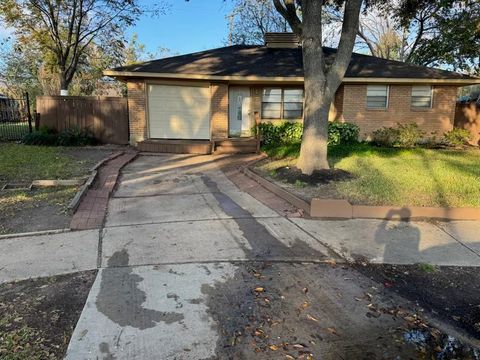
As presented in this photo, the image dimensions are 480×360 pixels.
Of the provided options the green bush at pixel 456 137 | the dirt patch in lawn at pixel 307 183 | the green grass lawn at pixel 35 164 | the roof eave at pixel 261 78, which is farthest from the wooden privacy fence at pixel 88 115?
the green bush at pixel 456 137

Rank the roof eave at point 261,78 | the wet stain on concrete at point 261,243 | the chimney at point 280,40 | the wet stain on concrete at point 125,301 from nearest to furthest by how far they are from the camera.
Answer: the wet stain on concrete at point 125,301 → the wet stain on concrete at point 261,243 → the roof eave at point 261,78 → the chimney at point 280,40

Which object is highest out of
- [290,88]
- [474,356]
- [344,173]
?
[290,88]

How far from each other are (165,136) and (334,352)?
12865 millimetres

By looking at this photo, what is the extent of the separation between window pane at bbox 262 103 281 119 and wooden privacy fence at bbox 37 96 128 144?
5537 mm

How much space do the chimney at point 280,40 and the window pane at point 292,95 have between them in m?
3.71

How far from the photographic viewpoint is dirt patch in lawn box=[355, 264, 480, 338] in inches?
131

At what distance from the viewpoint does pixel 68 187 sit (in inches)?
291

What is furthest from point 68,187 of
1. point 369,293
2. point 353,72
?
point 353,72

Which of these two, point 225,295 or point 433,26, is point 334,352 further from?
point 433,26

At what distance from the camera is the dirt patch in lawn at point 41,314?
8.87ft

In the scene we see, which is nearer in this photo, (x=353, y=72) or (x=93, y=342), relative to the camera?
(x=93, y=342)

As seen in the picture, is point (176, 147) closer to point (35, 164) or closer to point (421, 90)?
point (35, 164)

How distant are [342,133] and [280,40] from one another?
652 cm

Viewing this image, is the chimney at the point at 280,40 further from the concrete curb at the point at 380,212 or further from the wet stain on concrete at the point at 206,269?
the wet stain on concrete at the point at 206,269
